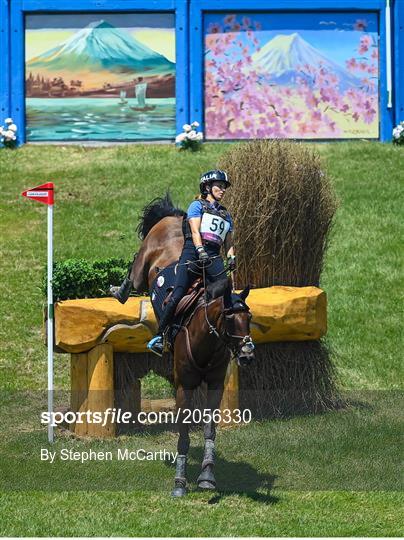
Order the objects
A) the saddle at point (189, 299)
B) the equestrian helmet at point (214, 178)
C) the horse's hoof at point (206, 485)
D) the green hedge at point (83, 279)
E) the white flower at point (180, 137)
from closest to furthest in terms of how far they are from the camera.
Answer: the horse's hoof at point (206, 485) < the saddle at point (189, 299) < the equestrian helmet at point (214, 178) < the green hedge at point (83, 279) < the white flower at point (180, 137)

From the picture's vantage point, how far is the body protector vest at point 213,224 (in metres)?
11.1

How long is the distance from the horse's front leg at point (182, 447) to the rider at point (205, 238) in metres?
0.70

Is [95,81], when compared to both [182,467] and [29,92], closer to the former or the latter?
[29,92]

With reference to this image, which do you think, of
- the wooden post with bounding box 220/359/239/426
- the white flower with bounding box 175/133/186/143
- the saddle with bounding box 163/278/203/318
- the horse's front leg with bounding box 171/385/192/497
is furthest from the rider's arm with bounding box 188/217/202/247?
the white flower with bounding box 175/133/186/143

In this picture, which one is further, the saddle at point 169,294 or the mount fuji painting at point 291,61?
the mount fuji painting at point 291,61

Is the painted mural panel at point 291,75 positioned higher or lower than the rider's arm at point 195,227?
higher

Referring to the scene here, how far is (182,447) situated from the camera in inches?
415

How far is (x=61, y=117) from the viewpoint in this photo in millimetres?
27953

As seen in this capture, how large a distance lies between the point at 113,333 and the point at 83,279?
3.26 ft

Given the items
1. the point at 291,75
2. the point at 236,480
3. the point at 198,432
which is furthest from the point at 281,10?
the point at 236,480

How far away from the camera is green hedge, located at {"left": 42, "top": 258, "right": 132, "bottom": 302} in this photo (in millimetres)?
13336

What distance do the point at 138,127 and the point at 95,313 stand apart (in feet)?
51.6

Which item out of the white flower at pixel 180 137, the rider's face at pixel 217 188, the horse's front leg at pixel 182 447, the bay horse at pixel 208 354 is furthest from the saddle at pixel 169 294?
the white flower at pixel 180 137

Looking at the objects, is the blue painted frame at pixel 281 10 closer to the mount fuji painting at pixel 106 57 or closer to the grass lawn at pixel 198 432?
the mount fuji painting at pixel 106 57
